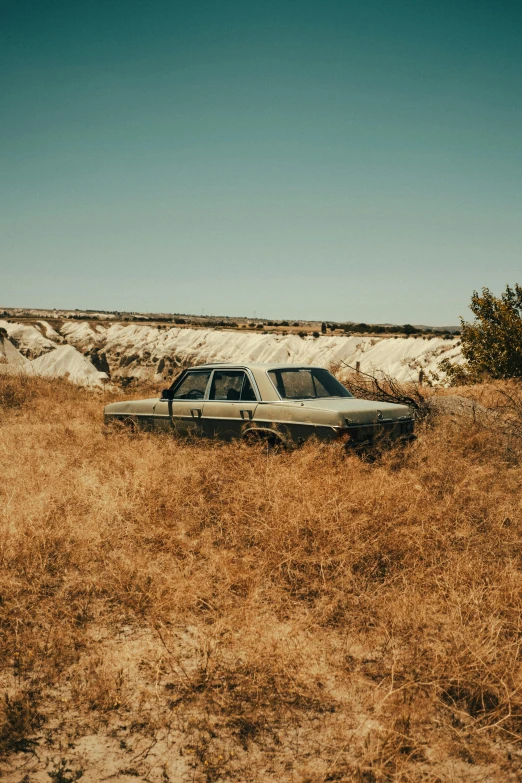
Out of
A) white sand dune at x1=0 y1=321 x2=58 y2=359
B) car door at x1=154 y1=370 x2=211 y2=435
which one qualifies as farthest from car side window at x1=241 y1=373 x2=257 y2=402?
white sand dune at x1=0 y1=321 x2=58 y2=359

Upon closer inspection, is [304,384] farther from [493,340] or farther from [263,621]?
[493,340]

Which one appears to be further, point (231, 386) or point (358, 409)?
point (231, 386)

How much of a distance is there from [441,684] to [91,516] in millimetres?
3299

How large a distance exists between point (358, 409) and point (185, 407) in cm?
261

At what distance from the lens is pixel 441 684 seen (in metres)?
2.64

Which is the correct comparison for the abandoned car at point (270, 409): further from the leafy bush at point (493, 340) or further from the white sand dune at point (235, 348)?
the white sand dune at point (235, 348)

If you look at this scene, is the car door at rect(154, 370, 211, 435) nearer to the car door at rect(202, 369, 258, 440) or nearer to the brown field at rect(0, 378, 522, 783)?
the car door at rect(202, 369, 258, 440)

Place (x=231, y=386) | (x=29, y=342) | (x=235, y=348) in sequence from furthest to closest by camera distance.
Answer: (x=235, y=348)
(x=29, y=342)
(x=231, y=386)

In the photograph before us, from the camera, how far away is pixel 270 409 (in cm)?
610

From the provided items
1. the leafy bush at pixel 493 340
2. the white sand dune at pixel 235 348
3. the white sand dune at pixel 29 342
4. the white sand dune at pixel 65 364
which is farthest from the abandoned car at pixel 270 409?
the white sand dune at pixel 29 342

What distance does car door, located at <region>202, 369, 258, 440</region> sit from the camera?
6422 mm

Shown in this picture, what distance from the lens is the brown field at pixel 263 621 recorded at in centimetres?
226

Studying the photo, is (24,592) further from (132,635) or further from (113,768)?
(113,768)

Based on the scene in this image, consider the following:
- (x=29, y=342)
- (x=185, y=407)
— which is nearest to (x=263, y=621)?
(x=185, y=407)
